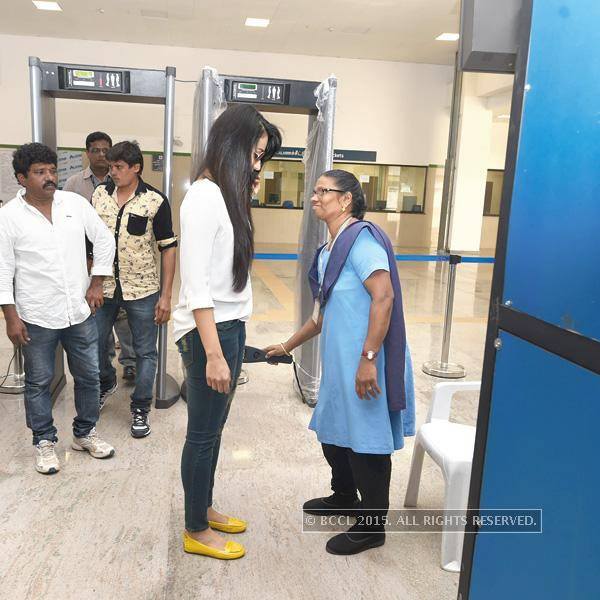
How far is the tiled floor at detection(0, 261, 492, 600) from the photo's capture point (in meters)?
2.04

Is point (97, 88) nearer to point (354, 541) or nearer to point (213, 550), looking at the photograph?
point (213, 550)

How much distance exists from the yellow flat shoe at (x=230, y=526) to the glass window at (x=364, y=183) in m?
11.1

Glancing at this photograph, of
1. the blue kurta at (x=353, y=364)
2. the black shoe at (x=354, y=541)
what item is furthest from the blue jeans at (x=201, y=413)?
the black shoe at (x=354, y=541)

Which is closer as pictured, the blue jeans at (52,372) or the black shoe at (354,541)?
the black shoe at (354,541)

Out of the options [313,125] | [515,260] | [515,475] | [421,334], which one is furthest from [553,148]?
[421,334]

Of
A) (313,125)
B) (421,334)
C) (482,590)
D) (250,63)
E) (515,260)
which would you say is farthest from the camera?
(250,63)

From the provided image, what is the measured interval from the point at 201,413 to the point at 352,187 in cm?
107

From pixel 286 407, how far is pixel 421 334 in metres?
2.43

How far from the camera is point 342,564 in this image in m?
2.19

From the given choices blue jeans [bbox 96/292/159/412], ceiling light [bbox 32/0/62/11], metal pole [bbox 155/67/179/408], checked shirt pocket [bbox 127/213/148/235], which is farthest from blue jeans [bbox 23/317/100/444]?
ceiling light [bbox 32/0/62/11]

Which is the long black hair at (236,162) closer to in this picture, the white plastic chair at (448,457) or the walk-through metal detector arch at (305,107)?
the white plastic chair at (448,457)

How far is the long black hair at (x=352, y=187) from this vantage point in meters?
2.32

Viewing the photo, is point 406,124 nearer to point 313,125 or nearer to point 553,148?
point 313,125

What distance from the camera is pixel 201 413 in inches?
77.1
